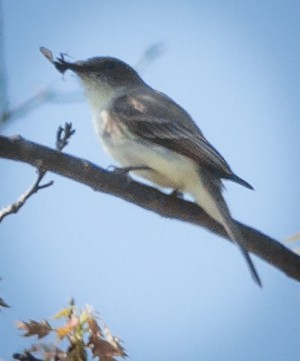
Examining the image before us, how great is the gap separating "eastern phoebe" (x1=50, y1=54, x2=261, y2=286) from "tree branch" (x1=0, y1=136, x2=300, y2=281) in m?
0.08

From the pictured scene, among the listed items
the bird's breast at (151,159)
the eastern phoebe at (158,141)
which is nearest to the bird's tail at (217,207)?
the eastern phoebe at (158,141)

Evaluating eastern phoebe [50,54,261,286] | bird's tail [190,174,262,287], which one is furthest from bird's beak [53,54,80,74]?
bird's tail [190,174,262,287]

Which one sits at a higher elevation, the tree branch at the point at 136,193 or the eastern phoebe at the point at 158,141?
the eastern phoebe at the point at 158,141

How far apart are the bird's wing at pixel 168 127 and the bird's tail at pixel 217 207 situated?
0.09 meters

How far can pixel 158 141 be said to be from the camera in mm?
5648

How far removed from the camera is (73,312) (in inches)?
147

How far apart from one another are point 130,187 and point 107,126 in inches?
60.0

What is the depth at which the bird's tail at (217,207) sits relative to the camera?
4559mm

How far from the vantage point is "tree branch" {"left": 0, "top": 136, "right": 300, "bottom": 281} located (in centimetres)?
395

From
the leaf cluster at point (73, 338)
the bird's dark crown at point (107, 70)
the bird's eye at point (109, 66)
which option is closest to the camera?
the leaf cluster at point (73, 338)

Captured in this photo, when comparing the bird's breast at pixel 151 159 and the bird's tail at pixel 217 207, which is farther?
the bird's breast at pixel 151 159

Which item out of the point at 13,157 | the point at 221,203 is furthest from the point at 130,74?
the point at 13,157

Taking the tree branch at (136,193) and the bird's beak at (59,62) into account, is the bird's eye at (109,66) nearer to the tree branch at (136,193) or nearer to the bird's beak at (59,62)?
the bird's beak at (59,62)

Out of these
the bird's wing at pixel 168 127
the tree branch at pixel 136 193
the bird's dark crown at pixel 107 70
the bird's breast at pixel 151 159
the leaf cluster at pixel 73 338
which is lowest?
the leaf cluster at pixel 73 338
